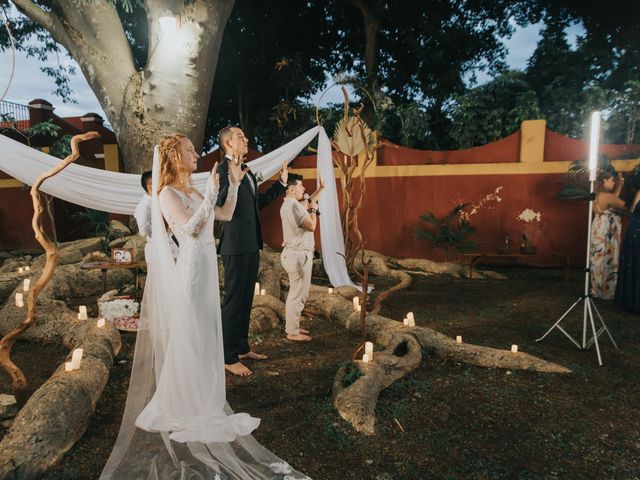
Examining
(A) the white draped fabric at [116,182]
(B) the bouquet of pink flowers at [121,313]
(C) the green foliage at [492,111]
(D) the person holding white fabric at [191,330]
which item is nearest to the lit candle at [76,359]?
(D) the person holding white fabric at [191,330]

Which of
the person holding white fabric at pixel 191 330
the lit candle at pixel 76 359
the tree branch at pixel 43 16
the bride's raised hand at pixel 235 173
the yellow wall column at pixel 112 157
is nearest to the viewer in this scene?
the person holding white fabric at pixel 191 330

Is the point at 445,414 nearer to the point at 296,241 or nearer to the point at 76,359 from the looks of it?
the point at 296,241

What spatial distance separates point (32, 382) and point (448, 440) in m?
2.91

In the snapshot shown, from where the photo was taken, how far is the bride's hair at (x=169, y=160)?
244 cm

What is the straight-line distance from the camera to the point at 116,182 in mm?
4648

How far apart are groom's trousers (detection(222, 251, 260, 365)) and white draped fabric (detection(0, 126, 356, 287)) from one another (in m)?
0.70

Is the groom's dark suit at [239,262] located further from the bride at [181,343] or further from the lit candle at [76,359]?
the lit candle at [76,359]

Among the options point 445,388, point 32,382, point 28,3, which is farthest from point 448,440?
point 28,3

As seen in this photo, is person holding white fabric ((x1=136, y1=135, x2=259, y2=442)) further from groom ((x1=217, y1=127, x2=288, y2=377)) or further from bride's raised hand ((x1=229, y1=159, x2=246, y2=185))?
groom ((x1=217, y1=127, x2=288, y2=377))

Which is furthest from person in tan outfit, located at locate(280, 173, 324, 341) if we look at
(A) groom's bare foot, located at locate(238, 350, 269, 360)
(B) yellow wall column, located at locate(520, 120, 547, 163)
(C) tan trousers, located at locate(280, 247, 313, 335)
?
(B) yellow wall column, located at locate(520, 120, 547, 163)

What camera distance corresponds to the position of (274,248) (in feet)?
28.9

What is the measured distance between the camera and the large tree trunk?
583 cm

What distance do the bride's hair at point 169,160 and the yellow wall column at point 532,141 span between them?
266 inches

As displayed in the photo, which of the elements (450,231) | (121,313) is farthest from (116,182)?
(450,231)
